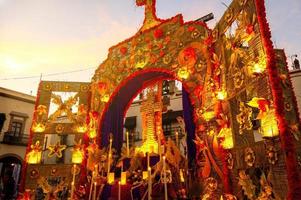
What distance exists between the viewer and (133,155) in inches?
395

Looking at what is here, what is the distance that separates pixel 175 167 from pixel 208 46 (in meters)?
4.16

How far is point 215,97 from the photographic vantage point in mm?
7109

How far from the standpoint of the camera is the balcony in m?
19.3

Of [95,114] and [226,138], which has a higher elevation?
[95,114]

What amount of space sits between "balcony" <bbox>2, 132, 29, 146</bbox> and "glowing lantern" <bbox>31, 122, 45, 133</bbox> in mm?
9826

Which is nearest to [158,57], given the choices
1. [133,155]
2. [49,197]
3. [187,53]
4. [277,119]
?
[187,53]

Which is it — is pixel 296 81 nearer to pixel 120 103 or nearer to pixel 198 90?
pixel 198 90

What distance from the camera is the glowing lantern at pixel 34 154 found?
36.4 feet

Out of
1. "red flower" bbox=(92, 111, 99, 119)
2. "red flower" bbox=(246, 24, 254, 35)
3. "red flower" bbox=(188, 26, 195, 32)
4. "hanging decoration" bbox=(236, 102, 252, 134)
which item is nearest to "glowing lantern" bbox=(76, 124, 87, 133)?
"red flower" bbox=(92, 111, 99, 119)

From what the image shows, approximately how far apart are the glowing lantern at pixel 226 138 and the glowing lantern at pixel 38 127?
27.8ft

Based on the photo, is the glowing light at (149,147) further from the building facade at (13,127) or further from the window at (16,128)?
the window at (16,128)

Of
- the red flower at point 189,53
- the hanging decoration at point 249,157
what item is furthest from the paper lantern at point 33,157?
the hanging decoration at point 249,157

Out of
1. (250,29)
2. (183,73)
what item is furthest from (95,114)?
(250,29)

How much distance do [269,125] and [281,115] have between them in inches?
14.0
